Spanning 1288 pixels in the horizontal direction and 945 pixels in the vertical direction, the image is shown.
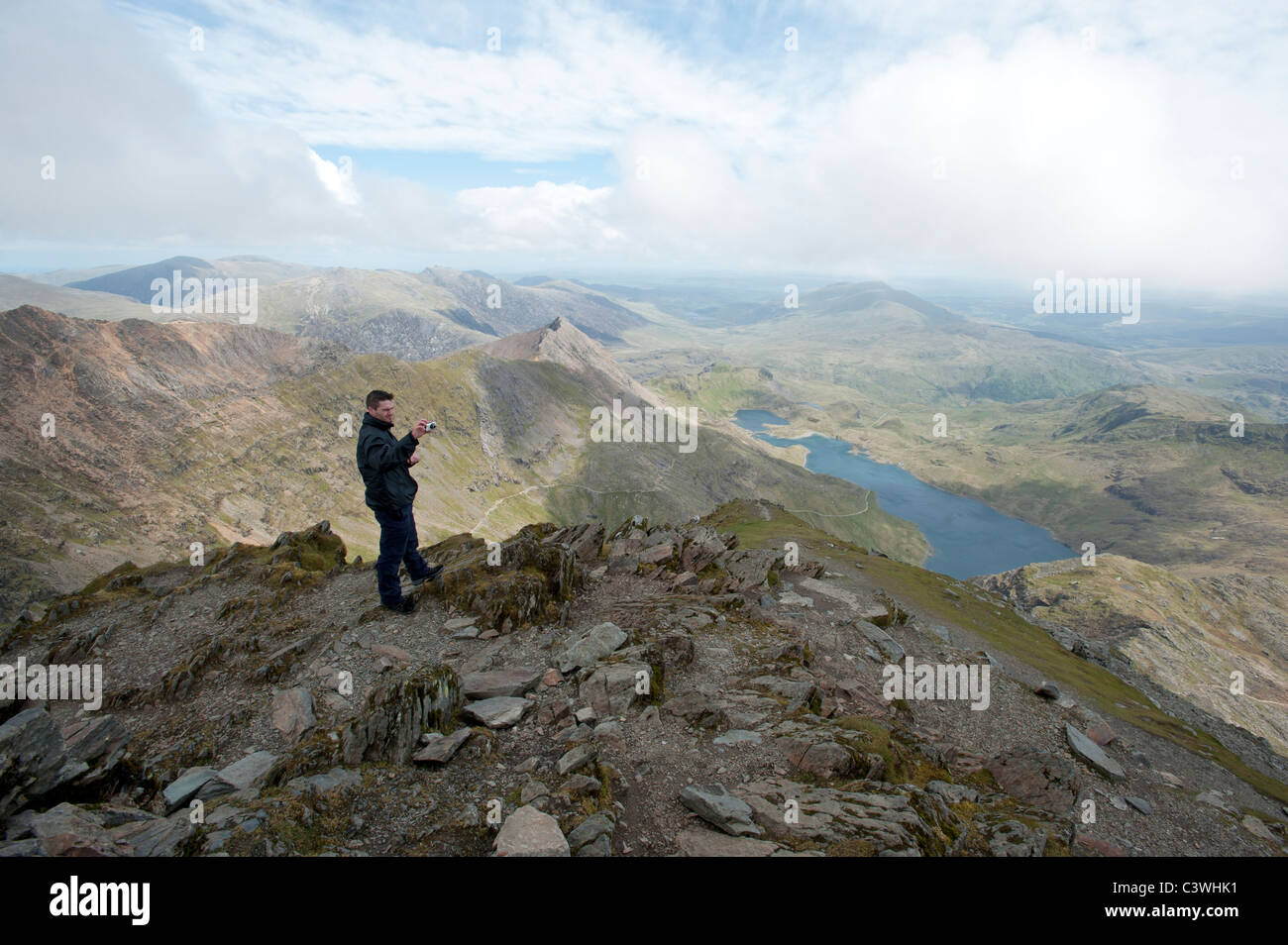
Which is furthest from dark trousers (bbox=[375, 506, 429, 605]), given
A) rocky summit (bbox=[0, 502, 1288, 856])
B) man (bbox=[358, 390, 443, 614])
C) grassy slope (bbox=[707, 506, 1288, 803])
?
grassy slope (bbox=[707, 506, 1288, 803])

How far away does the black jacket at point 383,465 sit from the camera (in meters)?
13.9

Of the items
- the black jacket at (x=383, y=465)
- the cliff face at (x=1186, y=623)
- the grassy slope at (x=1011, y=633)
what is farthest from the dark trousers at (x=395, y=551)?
the cliff face at (x=1186, y=623)

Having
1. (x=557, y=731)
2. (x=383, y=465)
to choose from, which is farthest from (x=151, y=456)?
(x=557, y=731)

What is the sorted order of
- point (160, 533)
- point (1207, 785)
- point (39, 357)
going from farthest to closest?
point (39, 357) → point (160, 533) → point (1207, 785)

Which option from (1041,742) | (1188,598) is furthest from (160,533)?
(1188,598)

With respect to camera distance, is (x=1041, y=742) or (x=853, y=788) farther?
(x=1041, y=742)

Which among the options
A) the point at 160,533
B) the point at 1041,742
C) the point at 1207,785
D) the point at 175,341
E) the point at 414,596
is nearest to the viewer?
the point at 414,596

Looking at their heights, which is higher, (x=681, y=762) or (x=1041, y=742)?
(x=681, y=762)

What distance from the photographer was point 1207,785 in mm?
22172

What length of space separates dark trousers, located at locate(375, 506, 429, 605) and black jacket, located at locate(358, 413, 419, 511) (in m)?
0.52

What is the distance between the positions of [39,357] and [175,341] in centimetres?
4216

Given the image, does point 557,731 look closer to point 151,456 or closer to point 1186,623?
point 151,456
